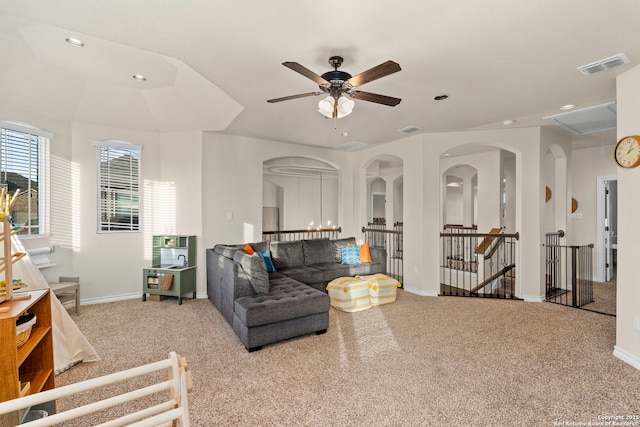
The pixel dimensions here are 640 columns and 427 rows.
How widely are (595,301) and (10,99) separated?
8508mm

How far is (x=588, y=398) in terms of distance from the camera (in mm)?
2273

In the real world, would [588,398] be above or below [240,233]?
below

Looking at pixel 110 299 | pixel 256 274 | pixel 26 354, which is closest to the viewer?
pixel 26 354

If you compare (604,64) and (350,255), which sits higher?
(604,64)

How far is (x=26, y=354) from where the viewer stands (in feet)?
5.47

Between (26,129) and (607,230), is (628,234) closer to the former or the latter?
(607,230)

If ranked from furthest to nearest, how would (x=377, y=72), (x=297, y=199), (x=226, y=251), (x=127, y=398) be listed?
(x=297, y=199) → (x=226, y=251) → (x=377, y=72) → (x=127, y=398)

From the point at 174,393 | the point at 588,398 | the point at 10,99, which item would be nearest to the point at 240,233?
the point at 10,99

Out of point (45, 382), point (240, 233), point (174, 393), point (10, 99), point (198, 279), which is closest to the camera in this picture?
point (174, 393)

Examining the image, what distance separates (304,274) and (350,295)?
0.88 meters

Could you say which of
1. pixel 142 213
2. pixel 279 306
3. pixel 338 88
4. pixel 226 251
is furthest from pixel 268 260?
pixel 338 88

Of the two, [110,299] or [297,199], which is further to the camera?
[297,199]

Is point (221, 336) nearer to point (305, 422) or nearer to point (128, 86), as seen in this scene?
point (305, 422)

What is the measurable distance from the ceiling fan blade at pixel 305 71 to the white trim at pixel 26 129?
384 cm
